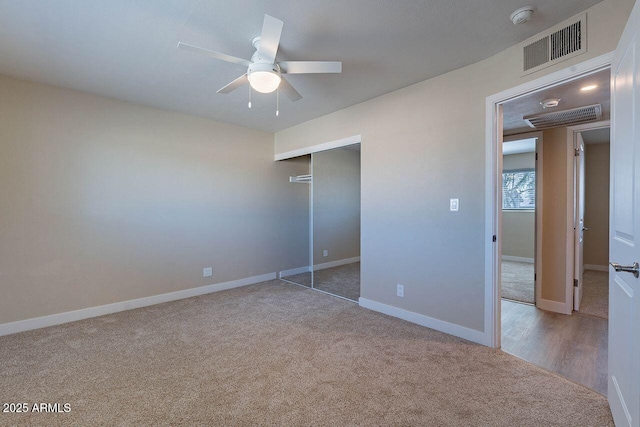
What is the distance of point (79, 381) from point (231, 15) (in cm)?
279

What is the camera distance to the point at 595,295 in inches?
161

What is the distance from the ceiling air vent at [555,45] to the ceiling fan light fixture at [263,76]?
192 centimetres

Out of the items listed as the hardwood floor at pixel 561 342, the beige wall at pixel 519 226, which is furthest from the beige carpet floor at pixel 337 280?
the beige wall at pixel 519 226

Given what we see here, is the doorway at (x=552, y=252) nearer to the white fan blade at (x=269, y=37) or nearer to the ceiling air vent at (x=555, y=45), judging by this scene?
the ceiling air vent at (x=555, y=45)

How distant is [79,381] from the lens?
2.08 meters

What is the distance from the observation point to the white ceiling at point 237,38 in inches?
73.6

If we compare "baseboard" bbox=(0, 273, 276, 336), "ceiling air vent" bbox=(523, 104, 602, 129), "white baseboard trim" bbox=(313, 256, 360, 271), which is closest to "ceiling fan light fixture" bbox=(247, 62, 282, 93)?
"ceiling air vent" bbox=(523, 104, 602, 129)

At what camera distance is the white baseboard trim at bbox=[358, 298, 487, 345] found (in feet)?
8.68

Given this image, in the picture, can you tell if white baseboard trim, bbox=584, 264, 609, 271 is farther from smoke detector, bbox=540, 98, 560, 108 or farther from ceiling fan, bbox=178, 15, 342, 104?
ceiling fan, bbox=178, 15, 342, 104

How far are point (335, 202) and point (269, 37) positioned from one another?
128 inches

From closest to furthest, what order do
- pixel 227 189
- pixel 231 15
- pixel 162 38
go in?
pixel 231 15, pixel 162 38, pixel 227 189

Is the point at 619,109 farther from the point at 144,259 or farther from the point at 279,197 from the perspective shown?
the point at 144,259

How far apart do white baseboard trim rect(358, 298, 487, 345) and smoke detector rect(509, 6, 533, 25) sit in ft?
8.10

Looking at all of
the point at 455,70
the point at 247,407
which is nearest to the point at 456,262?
the point at 455,70
